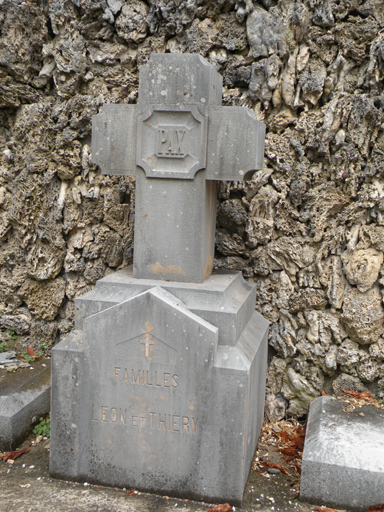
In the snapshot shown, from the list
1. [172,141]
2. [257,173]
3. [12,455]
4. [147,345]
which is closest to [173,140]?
[172,141]

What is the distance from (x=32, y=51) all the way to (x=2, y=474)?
4.12 m

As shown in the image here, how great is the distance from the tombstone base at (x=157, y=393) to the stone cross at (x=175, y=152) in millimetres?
284

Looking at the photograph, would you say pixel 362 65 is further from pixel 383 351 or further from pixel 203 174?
pixel 383 351

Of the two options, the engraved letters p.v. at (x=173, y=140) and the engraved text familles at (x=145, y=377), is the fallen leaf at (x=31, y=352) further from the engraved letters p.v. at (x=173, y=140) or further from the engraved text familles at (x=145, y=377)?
the engraved letters p.v. at (x=173, y=140)

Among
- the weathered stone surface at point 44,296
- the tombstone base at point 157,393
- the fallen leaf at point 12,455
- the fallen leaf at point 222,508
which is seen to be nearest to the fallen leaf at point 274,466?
the tombstone base at point 157,393

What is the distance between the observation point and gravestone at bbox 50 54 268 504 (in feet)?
11.0

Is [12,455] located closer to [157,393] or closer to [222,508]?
[157,393]

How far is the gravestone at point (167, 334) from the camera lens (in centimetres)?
336

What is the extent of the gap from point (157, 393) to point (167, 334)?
1.42 feet

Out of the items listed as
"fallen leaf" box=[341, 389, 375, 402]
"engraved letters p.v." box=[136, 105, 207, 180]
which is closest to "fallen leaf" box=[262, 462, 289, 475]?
"fallen leaf" box=[341, 389, 375, 402]

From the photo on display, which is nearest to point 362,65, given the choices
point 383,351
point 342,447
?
point 383,351

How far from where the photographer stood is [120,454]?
3506mm

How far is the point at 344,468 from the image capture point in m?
3.32

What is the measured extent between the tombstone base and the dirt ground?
0.30ft
